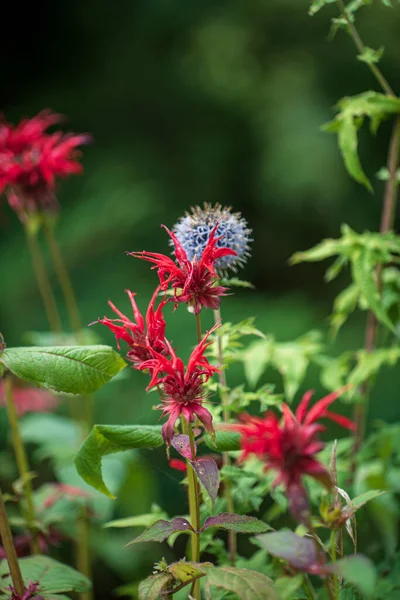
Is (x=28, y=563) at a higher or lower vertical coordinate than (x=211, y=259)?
lower

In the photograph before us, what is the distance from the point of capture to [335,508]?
480mm

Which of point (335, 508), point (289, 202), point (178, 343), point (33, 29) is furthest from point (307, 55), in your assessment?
point (335, 508)

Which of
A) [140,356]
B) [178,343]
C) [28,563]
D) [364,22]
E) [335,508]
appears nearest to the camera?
[335,508]

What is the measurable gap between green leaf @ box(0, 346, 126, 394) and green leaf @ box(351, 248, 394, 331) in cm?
35

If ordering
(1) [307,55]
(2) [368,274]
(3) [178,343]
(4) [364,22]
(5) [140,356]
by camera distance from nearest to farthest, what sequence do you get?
(5) [140,356], (2) [368,274], (3) [178,343], (4) [364,22], (1) [307,55]

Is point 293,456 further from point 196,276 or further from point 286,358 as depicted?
point 286,358

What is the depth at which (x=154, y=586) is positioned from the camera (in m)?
0.50

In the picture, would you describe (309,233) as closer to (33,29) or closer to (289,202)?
(289,202)

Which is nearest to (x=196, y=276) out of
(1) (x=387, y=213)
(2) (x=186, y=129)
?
(1) (x=387, y=213)

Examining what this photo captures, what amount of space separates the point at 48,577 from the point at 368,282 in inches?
19.9

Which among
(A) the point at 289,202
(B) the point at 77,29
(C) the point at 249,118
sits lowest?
(A) the point at 289,202

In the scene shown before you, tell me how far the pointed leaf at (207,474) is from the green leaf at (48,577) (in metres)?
0.22

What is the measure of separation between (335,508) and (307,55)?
1.96 m

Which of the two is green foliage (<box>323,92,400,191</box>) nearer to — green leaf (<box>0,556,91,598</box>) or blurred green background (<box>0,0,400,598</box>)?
green leaf (<box>0,556,91,598</box>)
